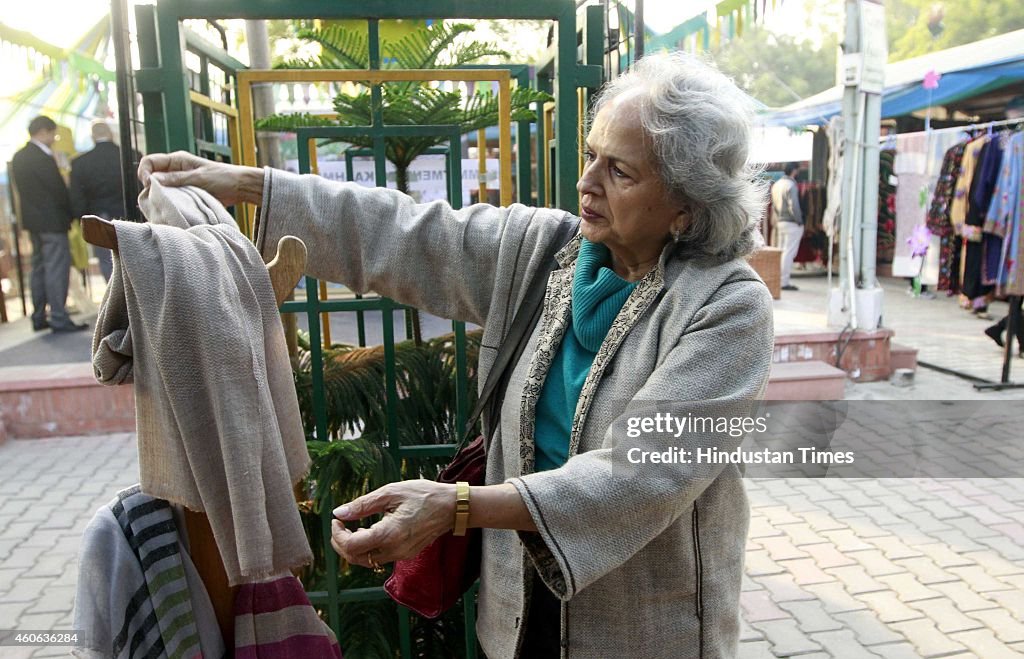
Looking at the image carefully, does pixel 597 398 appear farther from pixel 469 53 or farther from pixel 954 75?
pixel 954 75

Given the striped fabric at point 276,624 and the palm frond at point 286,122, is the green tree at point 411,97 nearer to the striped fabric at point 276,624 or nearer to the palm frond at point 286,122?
the palm frond at point 286,122

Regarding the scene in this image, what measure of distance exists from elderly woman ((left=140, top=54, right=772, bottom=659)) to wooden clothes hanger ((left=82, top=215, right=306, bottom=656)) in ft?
0.80

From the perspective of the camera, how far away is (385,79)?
2166mm

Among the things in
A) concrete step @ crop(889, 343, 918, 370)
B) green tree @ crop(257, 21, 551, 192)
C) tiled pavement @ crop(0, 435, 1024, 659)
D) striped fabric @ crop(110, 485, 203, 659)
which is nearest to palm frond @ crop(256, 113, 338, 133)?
green tree @ crop(257, 21, 551, 192)

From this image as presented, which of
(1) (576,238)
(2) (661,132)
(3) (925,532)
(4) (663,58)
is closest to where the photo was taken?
(2) (661,132)

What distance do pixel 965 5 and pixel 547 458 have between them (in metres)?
34.7

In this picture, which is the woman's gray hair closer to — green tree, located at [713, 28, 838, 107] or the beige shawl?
the beige shawl

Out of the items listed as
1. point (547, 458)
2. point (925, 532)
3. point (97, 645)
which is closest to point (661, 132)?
point (547, 458)

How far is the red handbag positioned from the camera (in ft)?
5.40

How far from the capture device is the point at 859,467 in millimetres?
4930

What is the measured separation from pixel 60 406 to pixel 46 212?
348 centimetres

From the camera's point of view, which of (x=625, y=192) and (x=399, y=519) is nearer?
(x=399, y=519)

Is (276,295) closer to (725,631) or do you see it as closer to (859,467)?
(725,631)

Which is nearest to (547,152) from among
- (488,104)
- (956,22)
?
(488,104)
